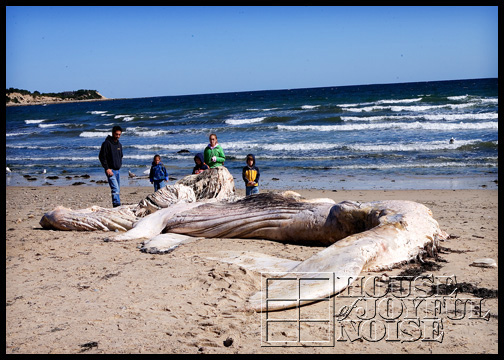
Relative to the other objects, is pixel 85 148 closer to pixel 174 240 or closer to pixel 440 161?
pixel 440 161

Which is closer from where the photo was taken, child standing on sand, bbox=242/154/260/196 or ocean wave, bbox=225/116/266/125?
child standing on sand, bbox=242/154/260/196

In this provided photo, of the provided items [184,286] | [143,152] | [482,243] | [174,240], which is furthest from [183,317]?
[143,152]

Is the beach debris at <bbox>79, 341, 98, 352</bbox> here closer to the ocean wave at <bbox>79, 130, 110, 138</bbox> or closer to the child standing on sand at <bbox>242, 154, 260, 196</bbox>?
the child standing on sand at <bbox>242, 154, 260, 196</bbox>

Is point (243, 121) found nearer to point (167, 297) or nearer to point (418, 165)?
point (418, 165)

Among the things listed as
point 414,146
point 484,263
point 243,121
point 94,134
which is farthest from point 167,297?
point 243,121

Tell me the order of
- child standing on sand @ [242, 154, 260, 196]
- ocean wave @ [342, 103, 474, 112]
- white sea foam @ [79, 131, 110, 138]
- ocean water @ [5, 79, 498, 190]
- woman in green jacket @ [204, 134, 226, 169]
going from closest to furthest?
1. child standing on sand @ [242, 154, 260, 196]
2. woman in green jacket @ [204, 134, 226, 169]
3. ocean water @ [5, 79, 498, 190]
4. white sea foam @ [79, 131, 110, 138]
5. ocean wave @ [342, 103, 474, 112]

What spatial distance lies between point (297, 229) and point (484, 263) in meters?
2.33

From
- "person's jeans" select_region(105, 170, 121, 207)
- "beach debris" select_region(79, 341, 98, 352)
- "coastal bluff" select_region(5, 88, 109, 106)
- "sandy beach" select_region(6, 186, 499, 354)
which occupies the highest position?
"coastal bluff" select_region(5, 88, 109, 106)

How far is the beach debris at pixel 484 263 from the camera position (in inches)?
228

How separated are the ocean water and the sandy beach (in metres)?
7.43

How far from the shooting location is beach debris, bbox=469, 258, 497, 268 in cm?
580

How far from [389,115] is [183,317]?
1213 inches

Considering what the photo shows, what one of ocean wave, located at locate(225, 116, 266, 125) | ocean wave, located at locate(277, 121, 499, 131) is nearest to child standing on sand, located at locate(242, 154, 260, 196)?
ocean wave, located at locate(277, 121, 499, 131)

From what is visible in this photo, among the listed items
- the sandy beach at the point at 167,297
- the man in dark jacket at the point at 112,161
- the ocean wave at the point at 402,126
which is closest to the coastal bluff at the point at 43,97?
the ocean wave at the point at 402,126
